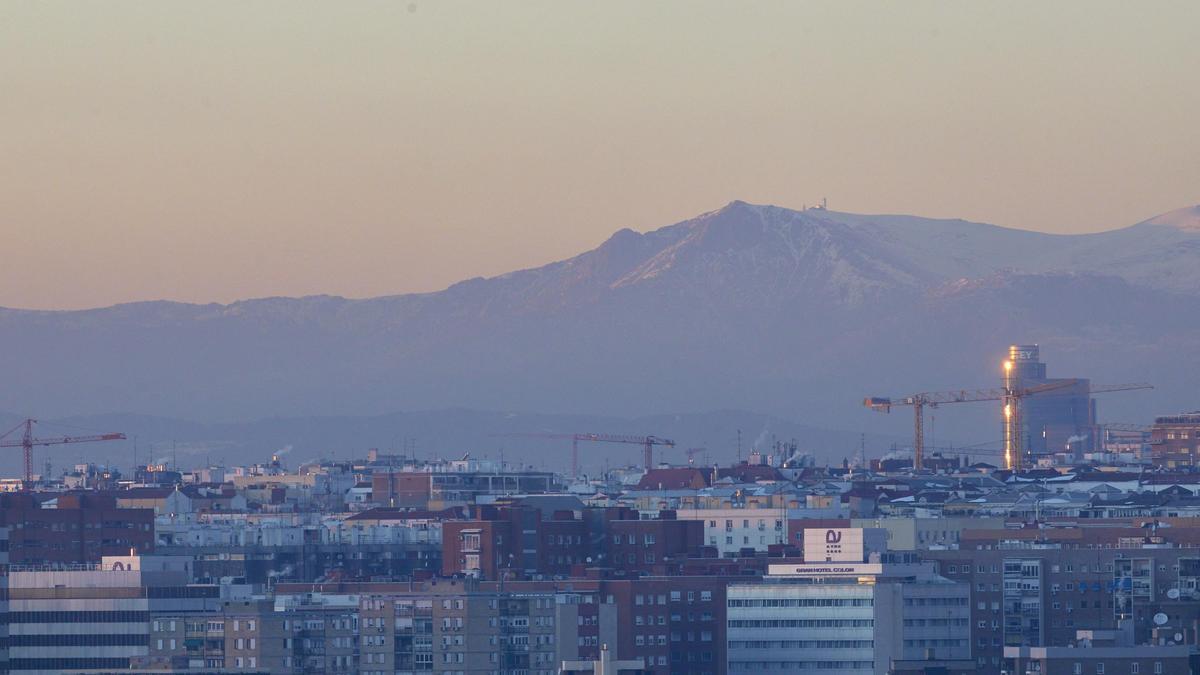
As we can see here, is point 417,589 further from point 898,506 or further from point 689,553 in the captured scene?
point 898,506

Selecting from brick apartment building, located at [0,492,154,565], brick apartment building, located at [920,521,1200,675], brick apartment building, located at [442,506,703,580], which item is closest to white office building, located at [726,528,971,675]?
brick apartment building, located at [920,521,1200,675]

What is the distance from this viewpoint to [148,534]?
163875 millimetres

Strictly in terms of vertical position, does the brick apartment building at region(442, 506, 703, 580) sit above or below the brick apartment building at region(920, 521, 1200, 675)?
above

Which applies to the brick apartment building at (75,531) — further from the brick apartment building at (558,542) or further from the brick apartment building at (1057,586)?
the brick apartment building at (1057,586)

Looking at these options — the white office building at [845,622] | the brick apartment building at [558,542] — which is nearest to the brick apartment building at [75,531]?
the brick apartment building at [558,542]

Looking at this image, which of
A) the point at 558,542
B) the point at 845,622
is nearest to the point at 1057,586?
the point at 845,622

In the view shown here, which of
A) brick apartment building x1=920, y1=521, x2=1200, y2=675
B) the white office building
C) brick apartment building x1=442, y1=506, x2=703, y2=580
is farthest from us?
brick apartment building x1=442, y1=506, x2=703, y2=580

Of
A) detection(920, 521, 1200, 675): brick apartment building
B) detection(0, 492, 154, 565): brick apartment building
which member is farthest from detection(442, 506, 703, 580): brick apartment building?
detection(920, 521, 1200, 675): brick apartment building

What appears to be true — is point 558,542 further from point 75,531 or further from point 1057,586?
point 1057,586

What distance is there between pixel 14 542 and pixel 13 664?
2042 inches

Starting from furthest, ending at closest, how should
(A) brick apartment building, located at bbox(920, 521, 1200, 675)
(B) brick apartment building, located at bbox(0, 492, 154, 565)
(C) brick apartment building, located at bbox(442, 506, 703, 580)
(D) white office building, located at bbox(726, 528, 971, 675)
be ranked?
(B) brick apartment building, located at bbox(0, 492, 154, 565), (C) brick apartment building, located at bbox(442, 506, 703, 580), (A) brick apartment building, located at bbox(920, 521, 1200, 675), (D) white office building, located at bbox(726, 528, 971, 675)

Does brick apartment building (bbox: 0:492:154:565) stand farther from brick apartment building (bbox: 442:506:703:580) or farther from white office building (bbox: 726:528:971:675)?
white office building (bbox: 726:528:971:675)

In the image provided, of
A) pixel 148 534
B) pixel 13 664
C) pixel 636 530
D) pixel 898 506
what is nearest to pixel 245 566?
pixel 148 534

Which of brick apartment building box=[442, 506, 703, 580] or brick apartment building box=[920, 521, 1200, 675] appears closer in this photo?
brick apartment building box=[920, 521, 1200, 675]
